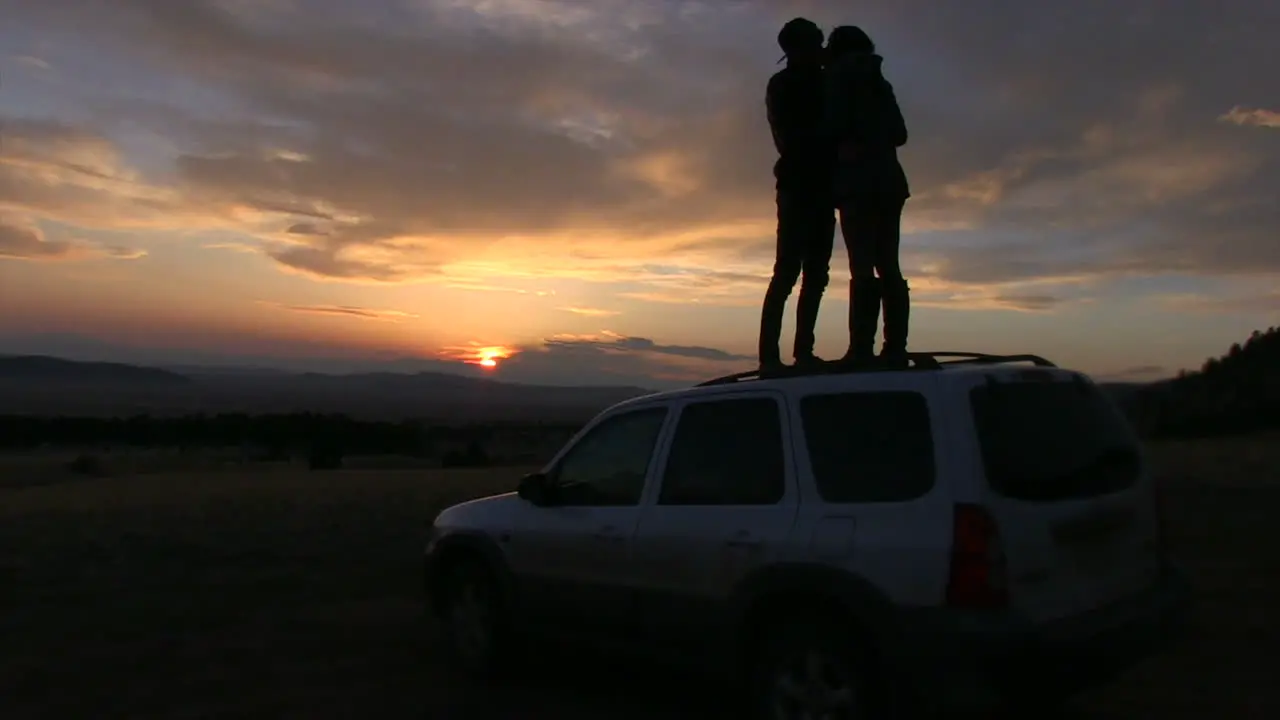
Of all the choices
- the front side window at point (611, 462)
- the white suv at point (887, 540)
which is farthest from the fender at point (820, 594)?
the front side window at point (611, 462)

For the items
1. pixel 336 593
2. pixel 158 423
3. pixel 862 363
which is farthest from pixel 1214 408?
pixel 158 423

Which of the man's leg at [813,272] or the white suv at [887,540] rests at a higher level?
the man's leg at [813,272]

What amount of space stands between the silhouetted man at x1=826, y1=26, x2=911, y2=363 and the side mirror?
90.7 inches

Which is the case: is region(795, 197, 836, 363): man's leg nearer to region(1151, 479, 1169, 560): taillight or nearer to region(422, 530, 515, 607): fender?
region(422, 530, 515, 607): fender

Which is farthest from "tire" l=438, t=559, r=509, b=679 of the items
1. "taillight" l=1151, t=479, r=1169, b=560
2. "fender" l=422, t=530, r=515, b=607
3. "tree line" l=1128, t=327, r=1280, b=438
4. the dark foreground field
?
"tree line" l=1128, t=327, r=1280, b=438

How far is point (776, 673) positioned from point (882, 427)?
1.28 meters

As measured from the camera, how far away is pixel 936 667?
16.8 feet

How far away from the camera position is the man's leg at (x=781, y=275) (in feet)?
29.0

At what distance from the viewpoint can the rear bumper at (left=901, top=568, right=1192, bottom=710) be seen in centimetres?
502

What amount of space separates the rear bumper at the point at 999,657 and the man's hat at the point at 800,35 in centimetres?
474

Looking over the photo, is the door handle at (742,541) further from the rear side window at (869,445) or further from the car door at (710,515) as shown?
the rear side window at (869,445)

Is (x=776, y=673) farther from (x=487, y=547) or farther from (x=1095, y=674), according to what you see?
(x=487, y=547)

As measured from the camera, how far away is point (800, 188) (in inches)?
346

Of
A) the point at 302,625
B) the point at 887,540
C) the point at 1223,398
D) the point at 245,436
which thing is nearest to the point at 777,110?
the point at 887,540
